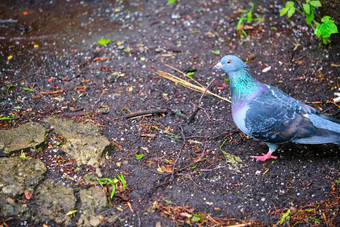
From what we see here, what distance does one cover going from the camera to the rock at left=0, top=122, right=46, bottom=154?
Answer: 144 inches

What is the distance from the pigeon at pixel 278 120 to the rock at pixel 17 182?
2065mm

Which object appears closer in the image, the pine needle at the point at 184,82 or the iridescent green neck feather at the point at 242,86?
the iridescent green neck feather at the point at 242,86

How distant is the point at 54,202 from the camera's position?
322cm

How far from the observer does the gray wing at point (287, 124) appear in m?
3.46

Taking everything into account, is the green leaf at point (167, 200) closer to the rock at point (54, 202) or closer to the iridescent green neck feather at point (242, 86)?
the rock at point (54, 202)

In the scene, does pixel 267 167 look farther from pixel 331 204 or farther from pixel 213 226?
pixel 213 226

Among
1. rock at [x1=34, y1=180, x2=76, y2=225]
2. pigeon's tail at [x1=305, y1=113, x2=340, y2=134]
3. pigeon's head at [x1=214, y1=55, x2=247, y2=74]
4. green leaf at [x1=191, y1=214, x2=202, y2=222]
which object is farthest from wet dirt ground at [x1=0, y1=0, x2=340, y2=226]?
pigeon's head at [x1=214, y1=55, x2=247, y2=74]

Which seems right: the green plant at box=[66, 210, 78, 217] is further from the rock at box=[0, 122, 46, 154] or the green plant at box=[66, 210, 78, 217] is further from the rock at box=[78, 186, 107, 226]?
the rock at box=[0, 122, 46, 154]

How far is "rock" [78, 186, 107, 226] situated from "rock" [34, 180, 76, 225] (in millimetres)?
97

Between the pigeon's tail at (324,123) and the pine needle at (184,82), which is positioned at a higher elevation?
the pigeon's tail at (324,123)

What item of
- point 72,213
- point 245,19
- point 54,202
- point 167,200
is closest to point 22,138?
point 54,202

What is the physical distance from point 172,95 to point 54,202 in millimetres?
1984

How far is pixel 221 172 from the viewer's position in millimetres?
3613

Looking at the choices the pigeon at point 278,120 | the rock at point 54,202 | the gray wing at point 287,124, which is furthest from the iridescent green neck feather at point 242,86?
the rock at point 54,202
